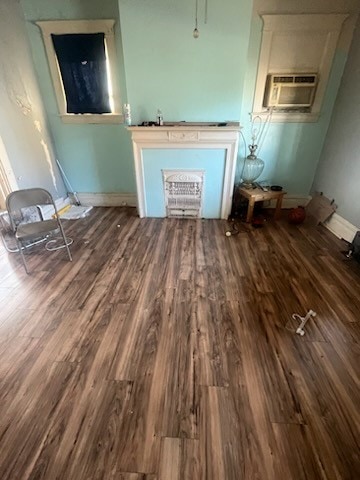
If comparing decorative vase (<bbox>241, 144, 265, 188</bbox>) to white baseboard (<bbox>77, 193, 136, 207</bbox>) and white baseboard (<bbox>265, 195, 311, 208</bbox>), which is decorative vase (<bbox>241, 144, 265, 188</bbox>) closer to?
white baseboard (<bbox>265, 195, 311, 208</bbox>)

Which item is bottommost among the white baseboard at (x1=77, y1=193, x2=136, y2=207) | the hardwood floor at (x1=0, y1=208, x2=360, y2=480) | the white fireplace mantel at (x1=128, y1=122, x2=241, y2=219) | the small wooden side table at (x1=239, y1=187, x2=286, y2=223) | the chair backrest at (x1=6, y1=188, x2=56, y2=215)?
the hardwood floor at (x1=0, y1=208, x2=360, y2=480)

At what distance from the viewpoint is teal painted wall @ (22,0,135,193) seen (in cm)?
286

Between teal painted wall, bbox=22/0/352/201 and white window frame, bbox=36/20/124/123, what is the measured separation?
81 mm

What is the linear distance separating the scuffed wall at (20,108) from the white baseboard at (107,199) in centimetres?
62

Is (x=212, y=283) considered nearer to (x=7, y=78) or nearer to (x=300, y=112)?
(x=300, y=112)

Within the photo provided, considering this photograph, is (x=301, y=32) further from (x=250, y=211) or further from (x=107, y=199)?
(x=107, y=199)

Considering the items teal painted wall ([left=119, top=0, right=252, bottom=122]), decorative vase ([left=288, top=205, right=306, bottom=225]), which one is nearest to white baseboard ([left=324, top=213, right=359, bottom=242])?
decorative vase ([left=288, top=205, right=306, bottom=225])

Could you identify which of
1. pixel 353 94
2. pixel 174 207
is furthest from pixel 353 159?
pixel 174 207

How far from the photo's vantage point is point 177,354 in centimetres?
151

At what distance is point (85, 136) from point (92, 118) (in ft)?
0.91

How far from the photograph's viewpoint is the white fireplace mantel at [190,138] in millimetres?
2877

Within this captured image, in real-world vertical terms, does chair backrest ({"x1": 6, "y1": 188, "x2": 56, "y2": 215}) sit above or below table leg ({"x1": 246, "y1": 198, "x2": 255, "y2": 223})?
above

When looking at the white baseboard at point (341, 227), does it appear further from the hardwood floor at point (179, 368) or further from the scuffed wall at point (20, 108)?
the scuffed wall at point (20, 108)

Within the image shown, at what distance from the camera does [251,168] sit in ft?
10.6
